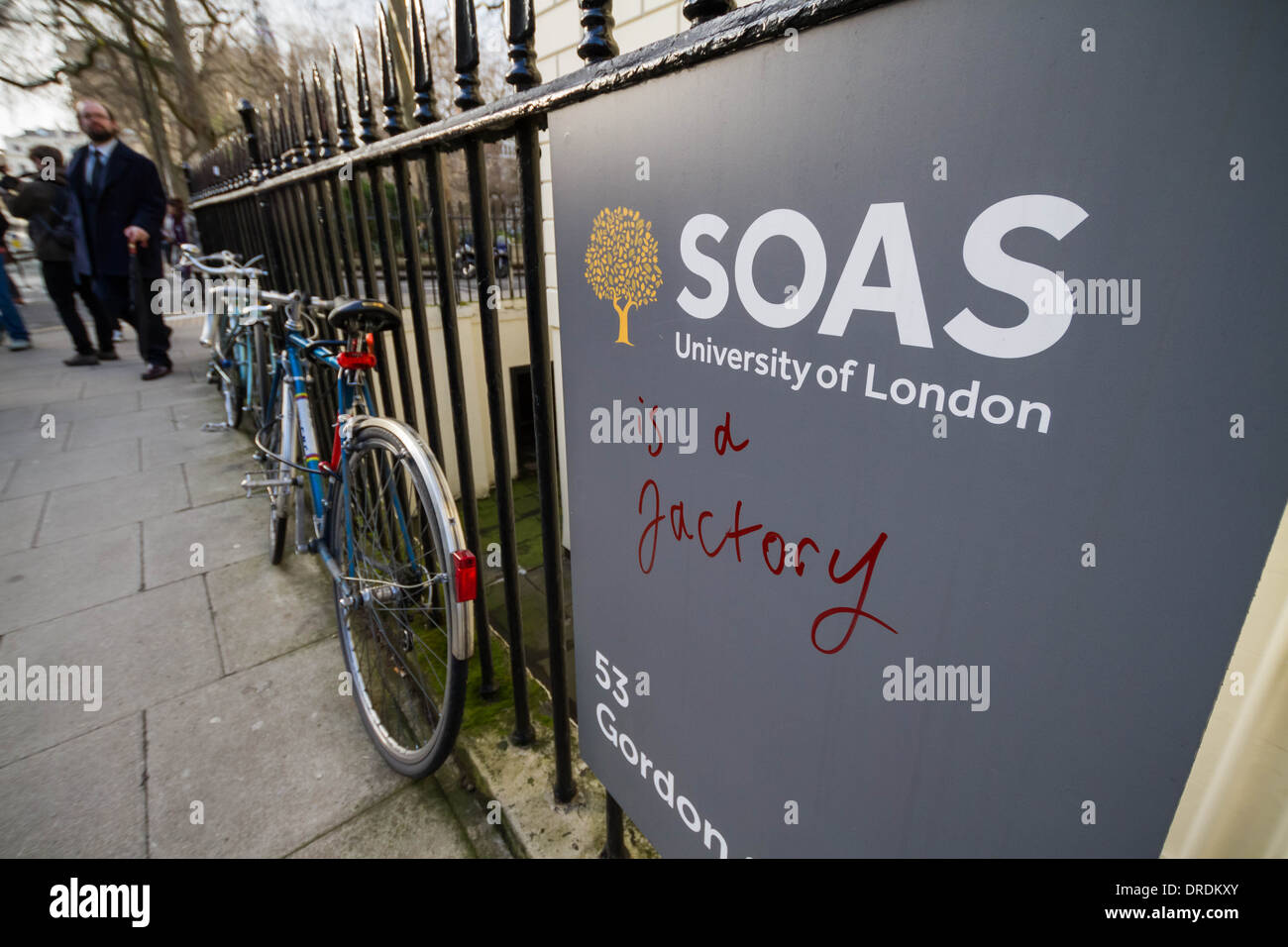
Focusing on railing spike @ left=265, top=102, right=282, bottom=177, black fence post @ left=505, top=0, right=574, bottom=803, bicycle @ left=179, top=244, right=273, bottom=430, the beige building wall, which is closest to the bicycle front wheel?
bicycle @ left=179, top=244, right=273, bottom=430

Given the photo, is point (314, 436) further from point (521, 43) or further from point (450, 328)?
point (521, 43)

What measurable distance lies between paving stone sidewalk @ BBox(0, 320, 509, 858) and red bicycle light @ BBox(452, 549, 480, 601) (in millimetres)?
786

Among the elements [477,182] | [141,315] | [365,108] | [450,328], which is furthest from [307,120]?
[141,315]

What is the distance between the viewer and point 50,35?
67.8 ft

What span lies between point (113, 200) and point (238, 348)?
232 centimetres

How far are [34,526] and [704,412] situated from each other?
472 centimetres

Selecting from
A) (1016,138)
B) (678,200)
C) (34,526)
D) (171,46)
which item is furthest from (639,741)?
(171,46)

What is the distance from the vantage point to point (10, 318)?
8.11 meters

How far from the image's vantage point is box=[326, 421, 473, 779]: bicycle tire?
1.83 m

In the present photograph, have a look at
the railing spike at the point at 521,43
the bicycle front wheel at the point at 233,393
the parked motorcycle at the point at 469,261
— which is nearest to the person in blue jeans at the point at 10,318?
the bicycle front wheel at the point at 233,393

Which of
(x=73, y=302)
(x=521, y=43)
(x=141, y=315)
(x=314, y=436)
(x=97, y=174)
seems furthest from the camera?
(x=73, y=302)

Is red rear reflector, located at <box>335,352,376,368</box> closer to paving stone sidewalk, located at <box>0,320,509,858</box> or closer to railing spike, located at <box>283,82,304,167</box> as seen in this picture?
railing spike, located at <box>283,82,304,167</box>

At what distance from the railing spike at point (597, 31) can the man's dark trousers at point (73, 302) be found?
8797mm

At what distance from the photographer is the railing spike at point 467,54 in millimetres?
1450
